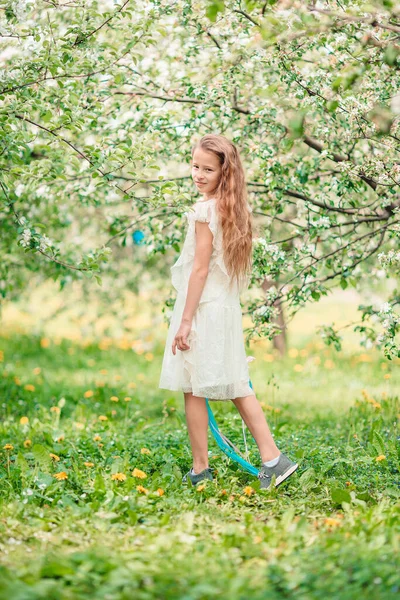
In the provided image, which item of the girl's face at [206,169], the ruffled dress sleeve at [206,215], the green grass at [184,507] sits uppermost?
the girl's face at [206,169]

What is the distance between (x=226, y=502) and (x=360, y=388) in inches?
121

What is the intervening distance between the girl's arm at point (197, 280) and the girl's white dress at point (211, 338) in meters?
0.05

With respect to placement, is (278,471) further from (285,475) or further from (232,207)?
(232,207)

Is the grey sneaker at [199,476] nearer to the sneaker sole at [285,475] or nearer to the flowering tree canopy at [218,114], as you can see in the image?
the sneaker sole at [285,475]

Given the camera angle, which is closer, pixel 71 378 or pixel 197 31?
pixel 197 31

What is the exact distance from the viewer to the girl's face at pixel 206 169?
3.47 metres

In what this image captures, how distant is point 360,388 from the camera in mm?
6055

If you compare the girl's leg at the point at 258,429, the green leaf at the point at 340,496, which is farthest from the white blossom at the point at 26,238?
the green leaf at the point at 340,496

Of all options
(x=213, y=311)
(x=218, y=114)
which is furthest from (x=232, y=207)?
(x=218, y=114)

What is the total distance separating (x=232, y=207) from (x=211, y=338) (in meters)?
0.64

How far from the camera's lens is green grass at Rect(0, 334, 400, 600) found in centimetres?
234

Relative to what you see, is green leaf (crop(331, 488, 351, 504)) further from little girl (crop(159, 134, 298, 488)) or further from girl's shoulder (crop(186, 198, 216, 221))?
girl's shoulder (crop(186, 198, 216, 221))

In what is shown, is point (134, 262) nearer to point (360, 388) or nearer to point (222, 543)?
point (360, 388)

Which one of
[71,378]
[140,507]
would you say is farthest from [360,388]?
[140,507]
